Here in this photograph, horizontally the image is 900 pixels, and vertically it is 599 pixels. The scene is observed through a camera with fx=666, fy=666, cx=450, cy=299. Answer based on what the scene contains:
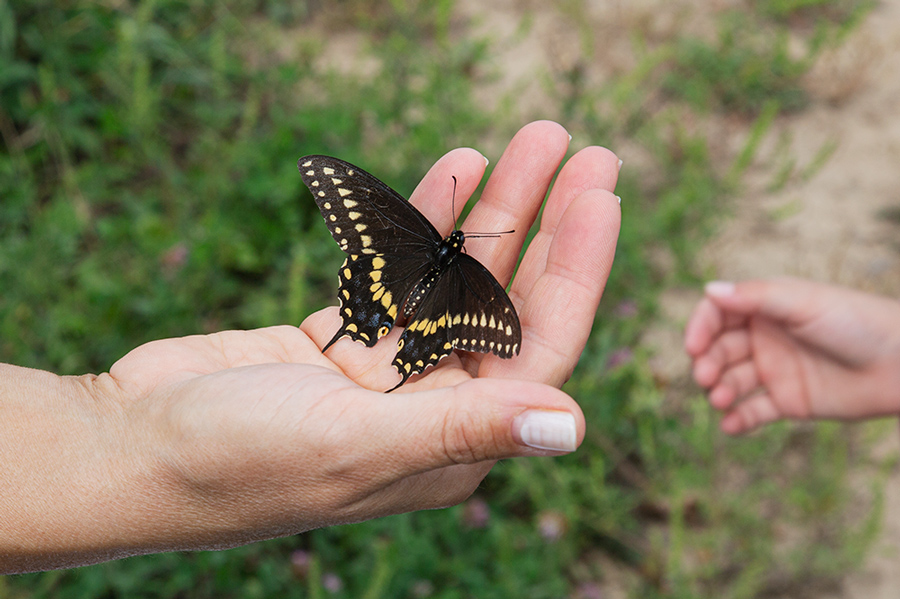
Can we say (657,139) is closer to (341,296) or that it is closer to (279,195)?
(279,195)

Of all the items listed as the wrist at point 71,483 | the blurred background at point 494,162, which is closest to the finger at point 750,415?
the blurred background at point 494,162

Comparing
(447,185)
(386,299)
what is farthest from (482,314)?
(447,185)

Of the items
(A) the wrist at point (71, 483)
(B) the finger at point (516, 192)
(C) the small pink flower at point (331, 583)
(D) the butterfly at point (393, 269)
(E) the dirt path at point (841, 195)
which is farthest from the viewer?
(E) the dirt path at point (841, 195)

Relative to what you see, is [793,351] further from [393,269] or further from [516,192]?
[393,269]

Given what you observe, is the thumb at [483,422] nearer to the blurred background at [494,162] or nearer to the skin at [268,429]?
the skin at [268,429]

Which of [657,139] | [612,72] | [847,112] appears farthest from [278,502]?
[847,112]

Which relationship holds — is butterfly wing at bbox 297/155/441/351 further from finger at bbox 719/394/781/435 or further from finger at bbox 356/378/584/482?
finger at bbox 719/394/781/435
